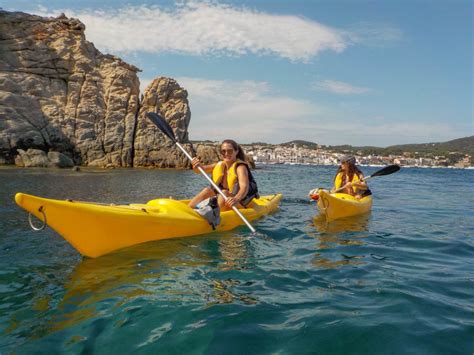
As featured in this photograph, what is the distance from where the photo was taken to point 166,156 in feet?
114

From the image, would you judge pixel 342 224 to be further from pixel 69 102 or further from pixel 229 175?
pixel 69 102

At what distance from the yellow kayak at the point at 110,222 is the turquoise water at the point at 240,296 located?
0.57 ft

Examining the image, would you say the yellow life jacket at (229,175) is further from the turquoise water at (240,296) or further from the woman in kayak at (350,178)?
the woman in kayak at (350,178)

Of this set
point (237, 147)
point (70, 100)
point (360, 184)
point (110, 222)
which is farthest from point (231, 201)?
point (70, 100)

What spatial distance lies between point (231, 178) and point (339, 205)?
2.54m

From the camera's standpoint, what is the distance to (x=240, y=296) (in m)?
3.47

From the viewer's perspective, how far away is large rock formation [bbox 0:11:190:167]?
30.3 meters

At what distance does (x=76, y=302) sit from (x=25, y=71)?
34.2 metres

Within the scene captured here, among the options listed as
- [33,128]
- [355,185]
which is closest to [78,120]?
[33,128]

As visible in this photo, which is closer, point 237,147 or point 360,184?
point 237,147

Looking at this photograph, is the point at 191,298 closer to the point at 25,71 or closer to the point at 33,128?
the point at 33,128

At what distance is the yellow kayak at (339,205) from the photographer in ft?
24.6

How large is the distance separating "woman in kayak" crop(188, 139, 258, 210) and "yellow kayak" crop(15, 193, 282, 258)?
0.70 m

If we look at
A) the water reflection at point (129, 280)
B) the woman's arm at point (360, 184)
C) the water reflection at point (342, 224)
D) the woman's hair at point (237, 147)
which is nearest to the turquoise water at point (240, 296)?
the water reflection at point (129, 280)
